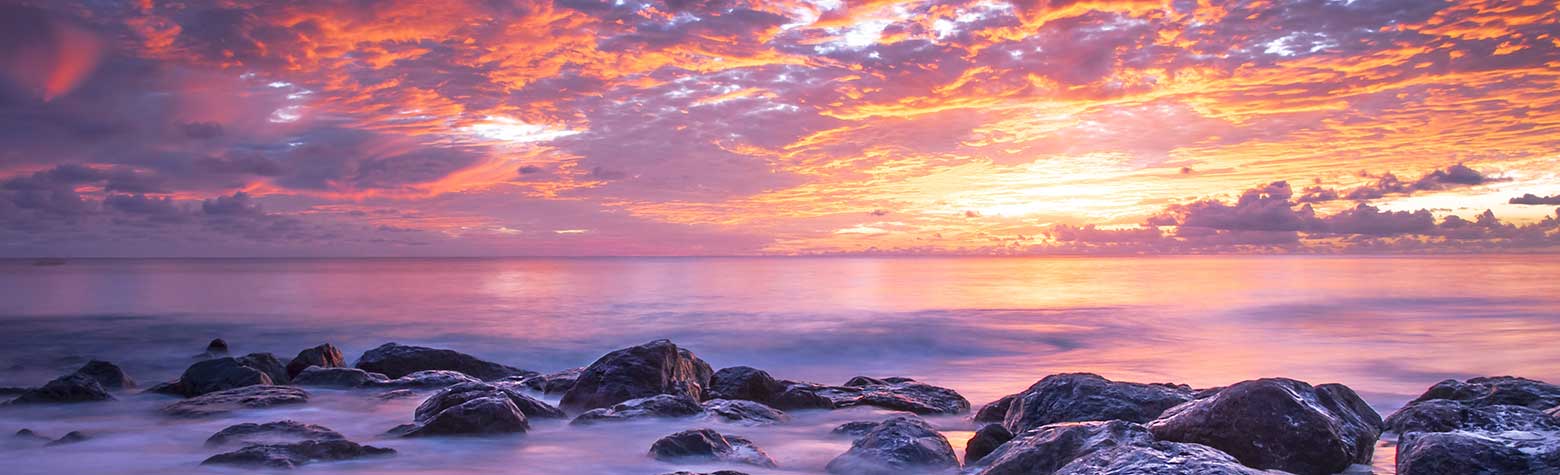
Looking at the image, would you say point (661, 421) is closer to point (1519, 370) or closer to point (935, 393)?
point (935, 393)

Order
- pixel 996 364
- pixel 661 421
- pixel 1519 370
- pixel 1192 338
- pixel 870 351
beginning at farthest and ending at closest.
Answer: pixel 1192 338 < pixel 870 351 < pixel 996 364 < pixel 1519 370 < pixel 661 421

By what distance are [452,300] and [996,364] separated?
1065 inches

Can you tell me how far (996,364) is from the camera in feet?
56.0

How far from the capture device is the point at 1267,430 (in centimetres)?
521

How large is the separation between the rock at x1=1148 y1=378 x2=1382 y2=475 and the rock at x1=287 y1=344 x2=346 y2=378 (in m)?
10.8

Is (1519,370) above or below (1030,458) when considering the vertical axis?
below

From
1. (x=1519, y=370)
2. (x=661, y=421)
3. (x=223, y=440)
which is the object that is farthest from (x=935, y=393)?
(x=1519, y=370)

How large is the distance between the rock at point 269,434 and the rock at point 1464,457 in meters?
6.71

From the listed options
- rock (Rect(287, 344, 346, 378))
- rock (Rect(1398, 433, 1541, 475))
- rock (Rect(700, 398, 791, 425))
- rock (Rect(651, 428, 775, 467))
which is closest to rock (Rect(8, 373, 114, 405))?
rock (Rect(287, 344, 346, 378))

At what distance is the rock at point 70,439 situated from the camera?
6934 mm

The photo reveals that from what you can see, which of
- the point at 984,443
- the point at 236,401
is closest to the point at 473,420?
the point at 236,401

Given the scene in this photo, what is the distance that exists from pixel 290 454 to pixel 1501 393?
9.80 m

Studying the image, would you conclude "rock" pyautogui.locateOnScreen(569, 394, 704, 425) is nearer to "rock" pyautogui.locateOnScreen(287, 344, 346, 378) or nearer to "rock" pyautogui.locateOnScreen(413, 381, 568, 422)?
"rock" pyautogui.locateOnScreen(413, 381, 568, 422)

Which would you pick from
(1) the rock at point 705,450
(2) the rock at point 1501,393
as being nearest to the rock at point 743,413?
(1) the rock at point 705,450
